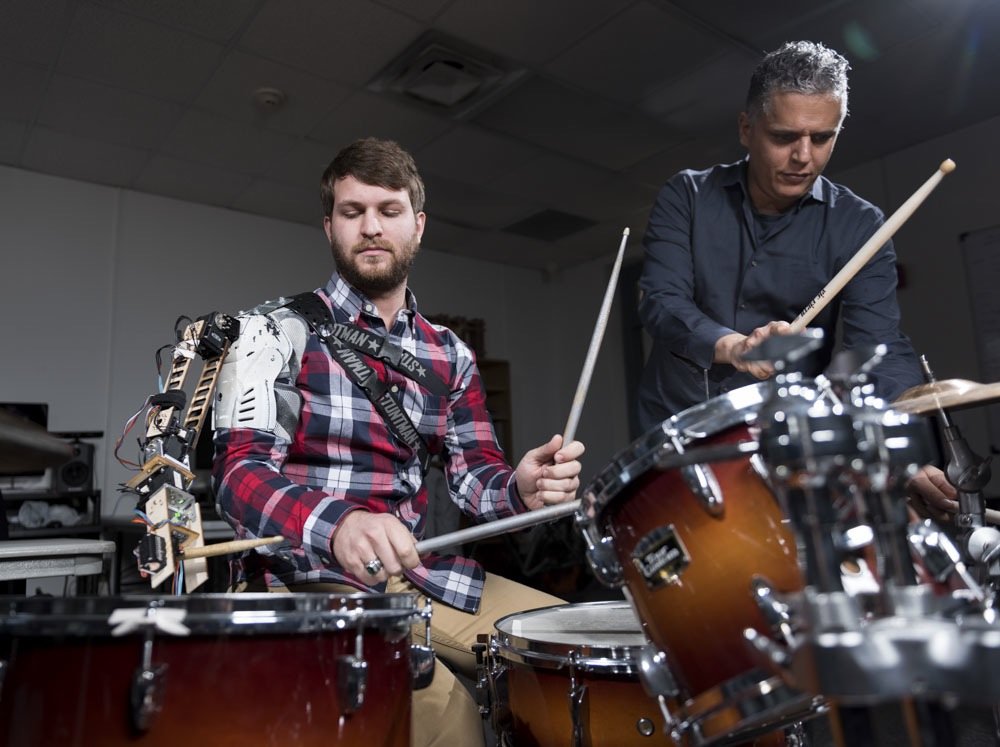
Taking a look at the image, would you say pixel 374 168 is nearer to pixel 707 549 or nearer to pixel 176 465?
pixel 176 465

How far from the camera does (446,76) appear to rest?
149 inches

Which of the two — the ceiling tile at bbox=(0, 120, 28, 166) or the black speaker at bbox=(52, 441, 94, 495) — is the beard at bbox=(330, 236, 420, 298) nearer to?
the black speaker at bbox=(52, 441, 94, 495)

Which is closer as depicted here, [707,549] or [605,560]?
[707,549]

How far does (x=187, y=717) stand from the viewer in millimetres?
769

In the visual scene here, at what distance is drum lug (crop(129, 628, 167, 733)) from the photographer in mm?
751

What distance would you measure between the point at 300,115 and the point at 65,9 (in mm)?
1212

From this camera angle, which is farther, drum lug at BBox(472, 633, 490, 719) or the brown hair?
the brown hair

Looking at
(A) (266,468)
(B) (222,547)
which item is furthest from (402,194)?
(B) (222,547)

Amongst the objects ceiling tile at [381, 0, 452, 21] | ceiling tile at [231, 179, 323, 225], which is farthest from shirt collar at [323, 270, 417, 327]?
ceiling tile at [231, 179, 323, 225]

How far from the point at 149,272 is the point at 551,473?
14.8 ft

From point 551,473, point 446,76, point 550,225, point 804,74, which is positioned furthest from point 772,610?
point 550,225

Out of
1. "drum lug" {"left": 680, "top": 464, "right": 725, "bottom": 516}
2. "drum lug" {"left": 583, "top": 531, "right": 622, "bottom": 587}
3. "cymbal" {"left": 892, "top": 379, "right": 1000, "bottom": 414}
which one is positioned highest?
"cymbal" {"left": 892, "top": 379, "right": 1000, "bottom": 414}

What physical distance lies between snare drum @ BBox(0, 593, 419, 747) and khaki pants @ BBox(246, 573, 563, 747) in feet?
0.78

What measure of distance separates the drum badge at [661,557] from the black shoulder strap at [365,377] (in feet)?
2.50
